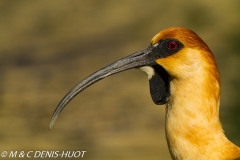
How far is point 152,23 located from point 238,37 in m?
2.68

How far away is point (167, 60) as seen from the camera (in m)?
5.84

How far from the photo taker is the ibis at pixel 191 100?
562cm

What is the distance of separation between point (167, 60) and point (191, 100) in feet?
1.38

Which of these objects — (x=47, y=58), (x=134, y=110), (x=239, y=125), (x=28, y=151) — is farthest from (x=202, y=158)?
(x=47, y=58)

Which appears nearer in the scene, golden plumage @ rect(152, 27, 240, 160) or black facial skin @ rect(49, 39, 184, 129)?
golden plumage @ rect(152, 27, 240, 160)

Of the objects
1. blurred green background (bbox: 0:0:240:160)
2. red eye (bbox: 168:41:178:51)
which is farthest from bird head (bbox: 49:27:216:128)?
blurred green background (bbox: 0:0:240:160)

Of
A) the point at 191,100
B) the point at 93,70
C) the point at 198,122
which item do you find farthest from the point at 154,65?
the point at 93,70

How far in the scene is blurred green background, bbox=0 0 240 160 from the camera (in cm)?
1162

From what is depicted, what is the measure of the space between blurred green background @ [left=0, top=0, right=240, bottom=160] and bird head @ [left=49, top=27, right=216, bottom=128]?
162 inches

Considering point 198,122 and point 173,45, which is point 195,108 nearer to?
point 198,122

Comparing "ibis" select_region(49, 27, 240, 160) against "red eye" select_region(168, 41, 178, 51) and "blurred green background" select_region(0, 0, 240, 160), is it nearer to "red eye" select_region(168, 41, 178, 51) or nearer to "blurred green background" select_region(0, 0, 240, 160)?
"red eye" select_region(168, 41, 178, 51)

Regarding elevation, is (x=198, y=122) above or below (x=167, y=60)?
below

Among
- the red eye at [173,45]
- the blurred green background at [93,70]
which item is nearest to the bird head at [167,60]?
the red eye at [173,45]

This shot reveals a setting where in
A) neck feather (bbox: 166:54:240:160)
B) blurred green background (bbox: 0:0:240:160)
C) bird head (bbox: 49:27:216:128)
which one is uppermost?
blurred green background (bbox: 0:0:240:160)
